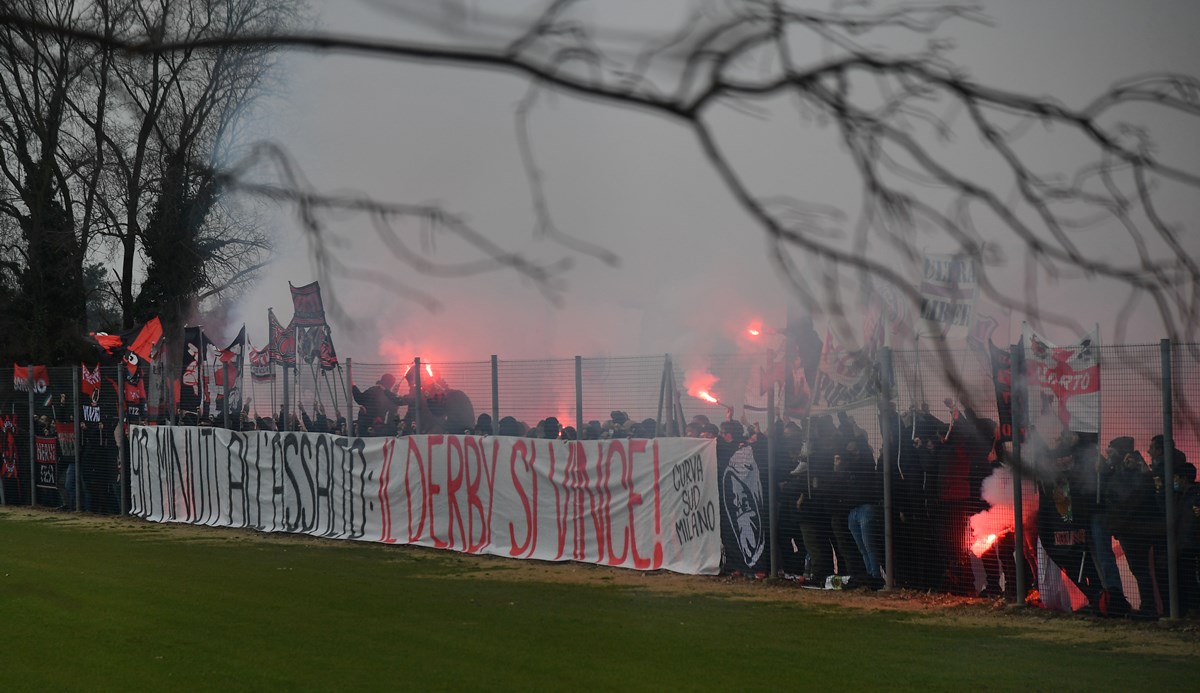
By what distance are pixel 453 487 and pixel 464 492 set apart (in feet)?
0.69

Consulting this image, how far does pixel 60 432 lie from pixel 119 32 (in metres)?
25.2

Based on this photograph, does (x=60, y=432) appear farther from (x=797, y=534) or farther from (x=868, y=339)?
(x=868, y=339)

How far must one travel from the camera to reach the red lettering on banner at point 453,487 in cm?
1766

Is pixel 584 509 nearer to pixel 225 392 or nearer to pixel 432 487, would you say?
pixel 432 487

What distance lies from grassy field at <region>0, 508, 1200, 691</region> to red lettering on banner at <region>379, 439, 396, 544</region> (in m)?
2.97

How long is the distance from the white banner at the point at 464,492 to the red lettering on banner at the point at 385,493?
24 mm

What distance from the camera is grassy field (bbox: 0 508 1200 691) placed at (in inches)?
350

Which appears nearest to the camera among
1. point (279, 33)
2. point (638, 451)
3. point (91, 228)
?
point (279, 33)

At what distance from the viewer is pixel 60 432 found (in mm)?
25609

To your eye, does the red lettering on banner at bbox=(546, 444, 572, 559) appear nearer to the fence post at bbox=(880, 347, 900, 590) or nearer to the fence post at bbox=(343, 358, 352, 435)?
the fence post at bbox=(343, 358, 352, 435)

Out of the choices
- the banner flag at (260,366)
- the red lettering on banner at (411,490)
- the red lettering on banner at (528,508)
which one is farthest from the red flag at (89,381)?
the red lettering on banner at (528,508)

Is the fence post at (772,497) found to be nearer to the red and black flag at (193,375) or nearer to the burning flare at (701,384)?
the burning flare at (701,384)

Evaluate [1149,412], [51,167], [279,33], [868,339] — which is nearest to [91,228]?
[51,167]

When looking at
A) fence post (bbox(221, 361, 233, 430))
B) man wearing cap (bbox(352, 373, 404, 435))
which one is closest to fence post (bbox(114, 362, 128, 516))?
fence post (bbox(221, 361, 233, 430))
